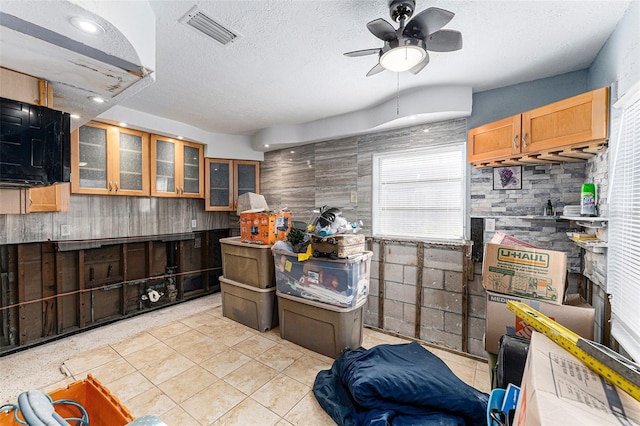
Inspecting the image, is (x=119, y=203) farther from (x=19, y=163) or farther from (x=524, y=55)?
(x=524, y=55)

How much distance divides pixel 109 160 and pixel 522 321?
14.4 ft

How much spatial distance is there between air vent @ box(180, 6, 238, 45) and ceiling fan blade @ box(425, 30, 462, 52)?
127cm

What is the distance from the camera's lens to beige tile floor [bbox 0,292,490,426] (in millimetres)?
1836

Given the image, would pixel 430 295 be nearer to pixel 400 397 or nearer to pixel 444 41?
pixel 400 397

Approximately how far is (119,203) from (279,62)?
2.96m

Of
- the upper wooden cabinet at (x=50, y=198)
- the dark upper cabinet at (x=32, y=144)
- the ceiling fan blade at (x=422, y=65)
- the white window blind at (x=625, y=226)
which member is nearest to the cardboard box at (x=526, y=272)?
the white window blind at (x=625, y=226)

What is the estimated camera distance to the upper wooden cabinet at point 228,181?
4258 millimetres

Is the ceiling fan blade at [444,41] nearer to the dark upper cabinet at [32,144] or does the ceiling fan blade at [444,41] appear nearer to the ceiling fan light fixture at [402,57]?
the ceiling fan light fixture at [402,57]

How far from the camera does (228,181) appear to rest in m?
4.41

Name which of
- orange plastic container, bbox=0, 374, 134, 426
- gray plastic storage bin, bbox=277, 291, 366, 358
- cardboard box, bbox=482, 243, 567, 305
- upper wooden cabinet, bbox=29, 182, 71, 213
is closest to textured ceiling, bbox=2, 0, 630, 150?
upper wooden cabinet, bbox=29, 182, 71, 213

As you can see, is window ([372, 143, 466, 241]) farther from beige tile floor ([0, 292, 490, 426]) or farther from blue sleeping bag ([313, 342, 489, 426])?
blue sleeping bag ([313, 342, 489, 426])

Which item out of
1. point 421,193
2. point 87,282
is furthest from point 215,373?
point 421,193

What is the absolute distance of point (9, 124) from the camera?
4.61ft

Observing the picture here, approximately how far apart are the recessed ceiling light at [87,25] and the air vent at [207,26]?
56 centimetres
